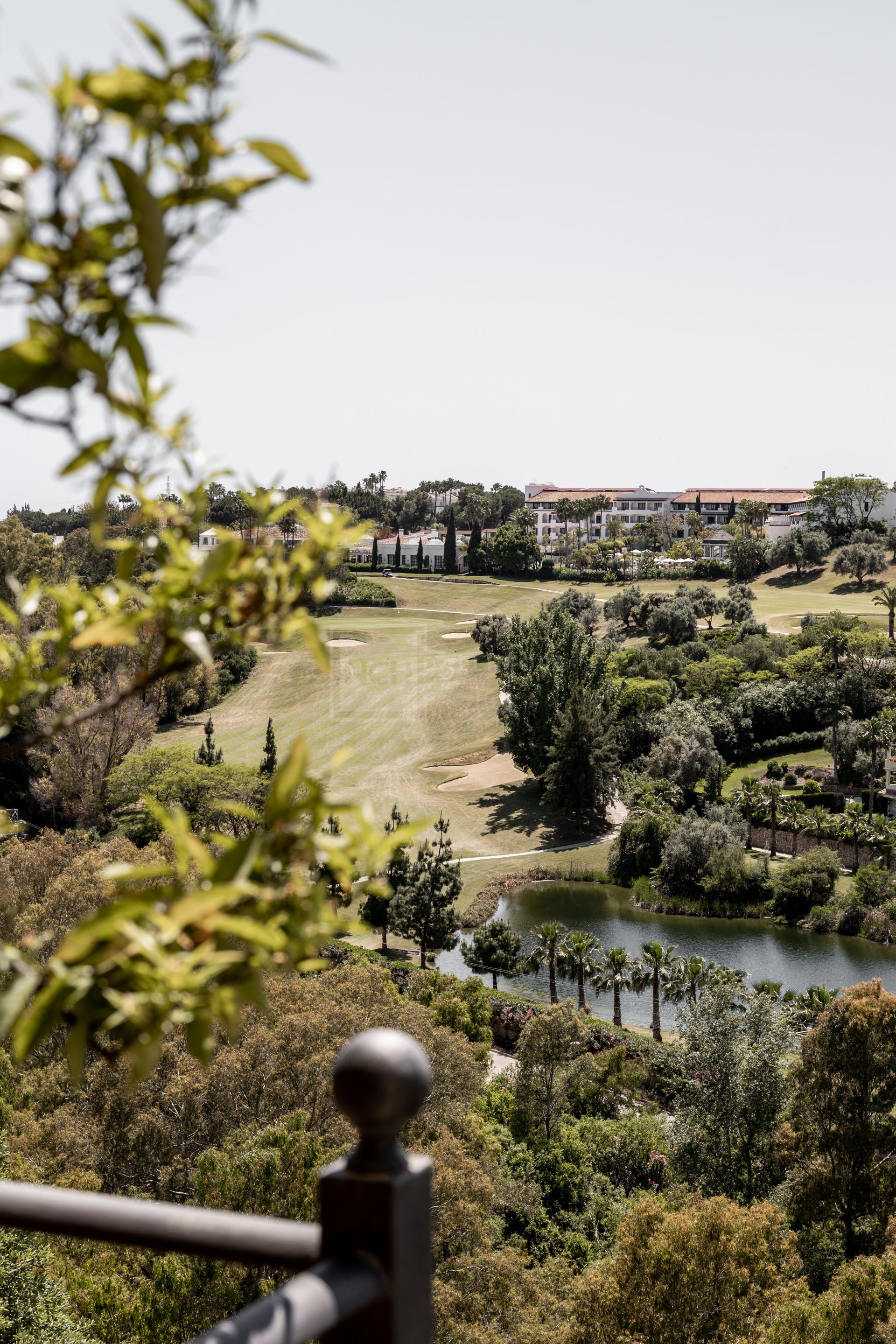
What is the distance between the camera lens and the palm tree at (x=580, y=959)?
29562mm

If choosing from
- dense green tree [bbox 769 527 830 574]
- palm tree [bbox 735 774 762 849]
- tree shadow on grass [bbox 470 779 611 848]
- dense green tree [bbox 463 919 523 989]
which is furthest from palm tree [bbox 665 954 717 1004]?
dense green tree [bbox 769 527 830 574]

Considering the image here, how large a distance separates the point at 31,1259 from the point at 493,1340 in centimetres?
570

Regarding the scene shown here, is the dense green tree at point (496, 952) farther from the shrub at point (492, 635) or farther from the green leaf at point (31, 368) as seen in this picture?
the green leaf at point (31, 368)

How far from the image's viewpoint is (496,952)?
103 feet

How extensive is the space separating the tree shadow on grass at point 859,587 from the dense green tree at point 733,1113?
5275 centimetres

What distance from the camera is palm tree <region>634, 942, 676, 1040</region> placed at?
28078 millimetres

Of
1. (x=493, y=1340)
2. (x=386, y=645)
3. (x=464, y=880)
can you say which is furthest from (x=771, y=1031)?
(x=386, y=645)

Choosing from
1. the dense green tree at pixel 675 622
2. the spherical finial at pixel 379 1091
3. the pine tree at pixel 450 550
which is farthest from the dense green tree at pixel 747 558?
the spherical finial at pixel 379 1091

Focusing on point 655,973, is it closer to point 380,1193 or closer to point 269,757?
point 269,757

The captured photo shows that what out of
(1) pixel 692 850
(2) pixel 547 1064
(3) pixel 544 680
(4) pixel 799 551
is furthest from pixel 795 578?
(2) pixel 547 1064

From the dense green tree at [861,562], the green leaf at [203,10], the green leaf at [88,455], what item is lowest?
the green leaf at [88,455]

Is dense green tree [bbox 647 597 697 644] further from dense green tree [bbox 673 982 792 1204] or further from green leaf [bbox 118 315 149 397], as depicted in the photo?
green leaf [bbox 118 315 149 397]

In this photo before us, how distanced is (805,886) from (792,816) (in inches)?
186

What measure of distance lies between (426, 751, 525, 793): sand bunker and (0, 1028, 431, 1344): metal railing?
46254 millimetres
